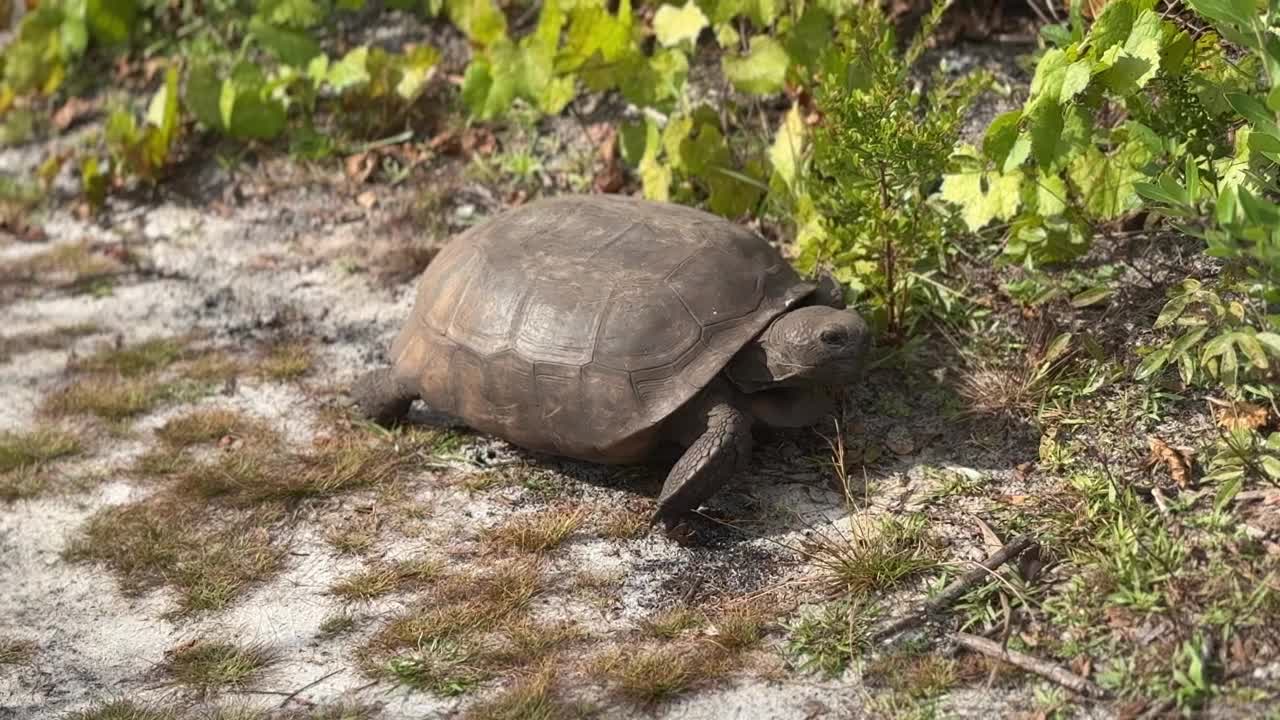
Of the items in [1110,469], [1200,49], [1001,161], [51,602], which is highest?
[1200,49]

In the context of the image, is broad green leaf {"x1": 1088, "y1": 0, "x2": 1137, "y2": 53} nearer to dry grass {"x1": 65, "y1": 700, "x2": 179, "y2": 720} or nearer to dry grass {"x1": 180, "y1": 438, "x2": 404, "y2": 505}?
dry grass {"x1": 180, "y1": 438, "x2": 404, "y2": 505}

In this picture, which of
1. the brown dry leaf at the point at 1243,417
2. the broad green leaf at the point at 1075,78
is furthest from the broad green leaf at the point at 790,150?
the brown dry leaf at the point at 1243,417

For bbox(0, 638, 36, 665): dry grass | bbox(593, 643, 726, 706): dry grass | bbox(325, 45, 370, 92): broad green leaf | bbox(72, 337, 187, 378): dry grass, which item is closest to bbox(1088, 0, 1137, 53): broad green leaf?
bbox(593, 643, 726, 706): dry grass

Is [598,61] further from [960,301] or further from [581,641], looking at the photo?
[581,641]

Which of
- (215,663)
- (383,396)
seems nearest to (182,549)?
(215,663)

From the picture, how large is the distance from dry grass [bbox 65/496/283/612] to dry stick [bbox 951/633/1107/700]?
222 centimetres

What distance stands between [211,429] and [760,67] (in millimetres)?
2685

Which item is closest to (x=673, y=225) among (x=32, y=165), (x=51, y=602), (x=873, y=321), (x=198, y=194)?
(x=873, y=321)

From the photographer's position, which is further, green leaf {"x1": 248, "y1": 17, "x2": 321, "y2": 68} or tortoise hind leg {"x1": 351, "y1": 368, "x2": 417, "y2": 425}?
green leaf {"x1": 248, "y1": 17, "x2": 321, "y2": 68}

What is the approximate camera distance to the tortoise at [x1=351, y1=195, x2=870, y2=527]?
378cm

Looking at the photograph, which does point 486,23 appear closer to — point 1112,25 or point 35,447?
point 35,447

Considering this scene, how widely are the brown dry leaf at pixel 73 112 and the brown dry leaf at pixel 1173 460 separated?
6639mm

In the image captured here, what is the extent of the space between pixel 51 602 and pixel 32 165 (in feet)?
14.3

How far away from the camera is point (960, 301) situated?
14.9 feet
